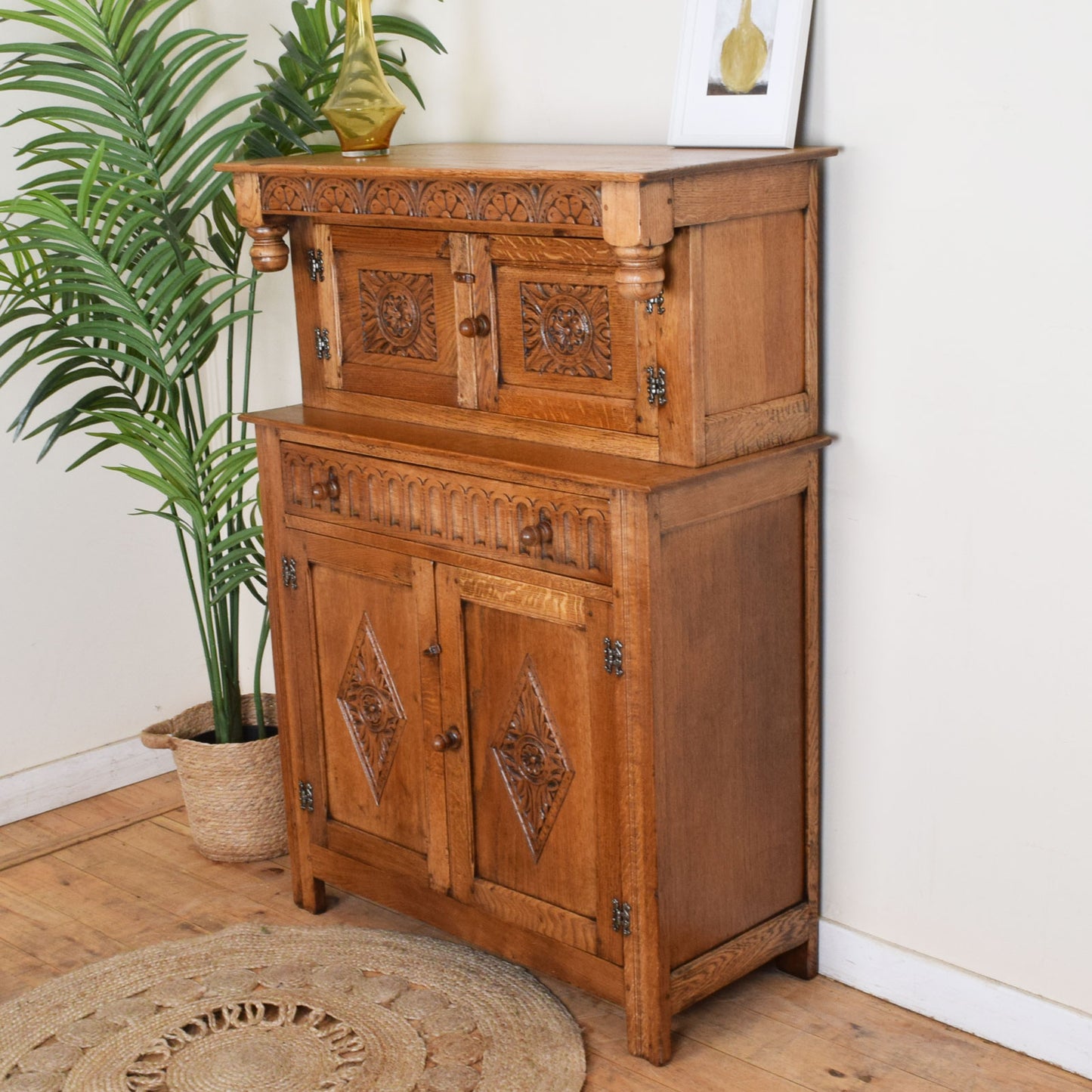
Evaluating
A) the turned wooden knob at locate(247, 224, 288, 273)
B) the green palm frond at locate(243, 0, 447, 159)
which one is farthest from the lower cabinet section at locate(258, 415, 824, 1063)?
the green palm frond at locate(243, 0, 447, 159)

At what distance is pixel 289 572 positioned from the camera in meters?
3.11

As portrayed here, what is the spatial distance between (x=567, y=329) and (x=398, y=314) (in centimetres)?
46

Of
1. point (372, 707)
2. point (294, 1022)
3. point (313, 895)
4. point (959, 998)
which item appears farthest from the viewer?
point (313, 895)

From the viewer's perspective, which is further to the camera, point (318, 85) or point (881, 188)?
point (318, 85)

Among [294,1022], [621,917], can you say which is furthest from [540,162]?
[294,1022]

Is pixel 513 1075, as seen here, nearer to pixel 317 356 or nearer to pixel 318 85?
pixel 317 356

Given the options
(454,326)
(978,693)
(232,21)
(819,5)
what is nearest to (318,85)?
(232,21)

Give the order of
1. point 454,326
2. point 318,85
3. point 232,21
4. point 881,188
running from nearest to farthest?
point 881,188, point 454,326, point 318,85, point 232,21

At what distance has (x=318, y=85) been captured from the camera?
10.9 ft

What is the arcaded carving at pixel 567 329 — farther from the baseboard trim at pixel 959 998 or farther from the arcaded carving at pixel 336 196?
the baseboard trim at pixel 959 998

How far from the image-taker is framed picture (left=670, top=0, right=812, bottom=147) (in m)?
2.52

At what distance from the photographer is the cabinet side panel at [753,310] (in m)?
2.41

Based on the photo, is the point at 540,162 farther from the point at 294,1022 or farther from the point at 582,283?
the point at 294,1022

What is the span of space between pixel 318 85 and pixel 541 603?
1.47m
